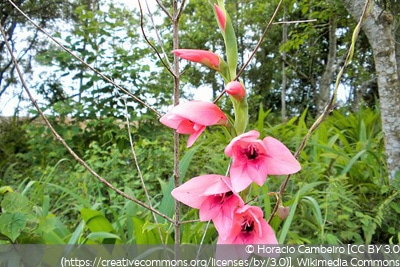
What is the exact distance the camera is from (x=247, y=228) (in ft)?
1.57

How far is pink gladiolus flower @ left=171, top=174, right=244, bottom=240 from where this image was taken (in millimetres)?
464

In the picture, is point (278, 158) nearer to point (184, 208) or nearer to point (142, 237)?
point (142, 237)

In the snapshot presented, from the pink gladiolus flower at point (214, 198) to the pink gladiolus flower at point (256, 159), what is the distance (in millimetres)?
21

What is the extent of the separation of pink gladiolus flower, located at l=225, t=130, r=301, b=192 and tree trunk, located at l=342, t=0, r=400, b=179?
1664mm

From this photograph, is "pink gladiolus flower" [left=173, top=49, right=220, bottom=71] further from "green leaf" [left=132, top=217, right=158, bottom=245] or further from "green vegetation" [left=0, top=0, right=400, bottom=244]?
"green leaf" [left=132, top=217, right=158, bottom=245]

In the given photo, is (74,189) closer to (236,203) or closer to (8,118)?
(236,203)

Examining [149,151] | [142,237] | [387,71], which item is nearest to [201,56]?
[142,237]

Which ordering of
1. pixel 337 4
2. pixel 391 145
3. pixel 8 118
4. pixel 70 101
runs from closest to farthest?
pixel 391 145 < pixel 337 4 < pixel 70 101 < pixel 8 118

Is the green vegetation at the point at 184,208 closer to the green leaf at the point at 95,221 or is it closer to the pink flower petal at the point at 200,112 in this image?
the green leaf at the point at 95,221

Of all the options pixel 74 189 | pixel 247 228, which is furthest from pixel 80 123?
pixel 247 228

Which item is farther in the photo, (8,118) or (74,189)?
(8,118)

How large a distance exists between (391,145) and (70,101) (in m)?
3.36

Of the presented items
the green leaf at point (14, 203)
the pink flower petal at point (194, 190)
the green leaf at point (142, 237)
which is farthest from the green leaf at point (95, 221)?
the pink flower petal at point (194, 190)

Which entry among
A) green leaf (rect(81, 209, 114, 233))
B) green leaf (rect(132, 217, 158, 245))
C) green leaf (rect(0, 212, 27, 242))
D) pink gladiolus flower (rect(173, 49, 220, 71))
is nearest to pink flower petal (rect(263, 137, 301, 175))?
pink gladiolus flower (rect(173, 49, 220, 71))
